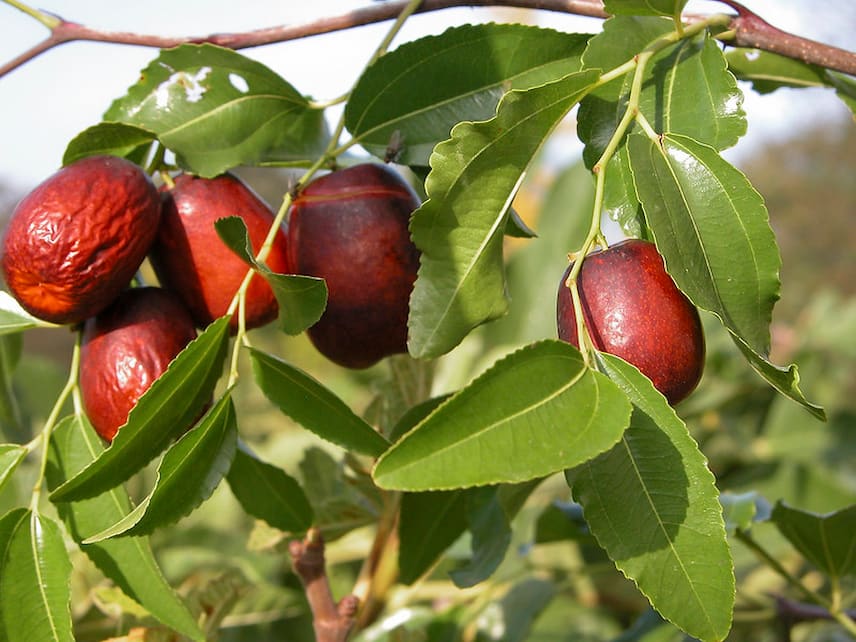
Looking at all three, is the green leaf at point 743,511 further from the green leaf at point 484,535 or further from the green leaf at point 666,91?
the green leaf at point 666,91

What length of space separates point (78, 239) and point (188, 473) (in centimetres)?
23

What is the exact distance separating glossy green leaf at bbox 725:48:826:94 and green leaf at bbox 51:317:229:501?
64 cm

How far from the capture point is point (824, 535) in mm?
1108

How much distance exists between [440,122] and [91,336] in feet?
1.25

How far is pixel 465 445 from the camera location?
26.2 inches

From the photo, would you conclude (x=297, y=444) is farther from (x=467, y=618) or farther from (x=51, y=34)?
(x=51, y=34)

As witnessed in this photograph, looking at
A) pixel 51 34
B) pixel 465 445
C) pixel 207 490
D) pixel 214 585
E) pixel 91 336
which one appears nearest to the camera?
pixel 465 445

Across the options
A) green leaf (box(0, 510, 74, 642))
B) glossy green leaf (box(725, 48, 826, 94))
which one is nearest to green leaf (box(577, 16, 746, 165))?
glossy green leaf (box(725, 48, 826, 94))

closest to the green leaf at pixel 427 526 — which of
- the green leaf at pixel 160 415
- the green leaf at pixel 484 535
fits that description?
the green leaf at pixel 484 535

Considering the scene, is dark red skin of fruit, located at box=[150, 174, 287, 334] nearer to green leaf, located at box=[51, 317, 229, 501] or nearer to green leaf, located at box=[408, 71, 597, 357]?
green leaf, located at box=[51, 317, 229, 501]

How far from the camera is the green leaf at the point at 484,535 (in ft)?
3.34

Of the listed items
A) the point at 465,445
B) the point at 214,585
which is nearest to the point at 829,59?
the point at 465,445

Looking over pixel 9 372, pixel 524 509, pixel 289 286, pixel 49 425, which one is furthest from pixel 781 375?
pixel 524 509

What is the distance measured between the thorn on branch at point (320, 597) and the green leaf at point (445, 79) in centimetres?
42
